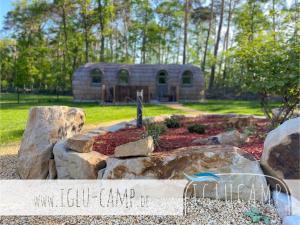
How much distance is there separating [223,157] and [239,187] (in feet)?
1.14

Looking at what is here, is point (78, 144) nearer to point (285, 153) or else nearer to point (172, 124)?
point (285, 153)

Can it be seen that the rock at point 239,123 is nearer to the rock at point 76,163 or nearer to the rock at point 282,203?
the rock at point 282,203

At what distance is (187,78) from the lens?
18.7 meters

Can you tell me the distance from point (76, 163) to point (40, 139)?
791 mm

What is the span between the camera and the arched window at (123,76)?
1815cm

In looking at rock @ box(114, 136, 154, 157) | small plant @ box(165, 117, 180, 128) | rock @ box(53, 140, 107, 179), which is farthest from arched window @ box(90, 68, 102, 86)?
rock @ box(114, 136, 154, 157)

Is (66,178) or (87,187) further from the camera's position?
(66,178)

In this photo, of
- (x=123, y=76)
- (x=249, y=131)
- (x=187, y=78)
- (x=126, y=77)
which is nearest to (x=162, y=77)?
(x=187, y=78)

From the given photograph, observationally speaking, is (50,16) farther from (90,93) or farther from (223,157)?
(223,157)

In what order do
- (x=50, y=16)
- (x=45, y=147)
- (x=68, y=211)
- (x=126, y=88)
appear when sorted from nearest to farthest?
(x=68, y=211), (x=45, y=147), (x=126, y=88), (x=50, y=16)

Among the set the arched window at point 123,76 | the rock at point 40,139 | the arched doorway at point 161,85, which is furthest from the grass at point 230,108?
the rock at point 40,139

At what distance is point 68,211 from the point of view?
10.5 ft

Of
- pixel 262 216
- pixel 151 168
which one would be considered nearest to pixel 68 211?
pixel 151 168

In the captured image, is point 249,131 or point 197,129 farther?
point 197,129
